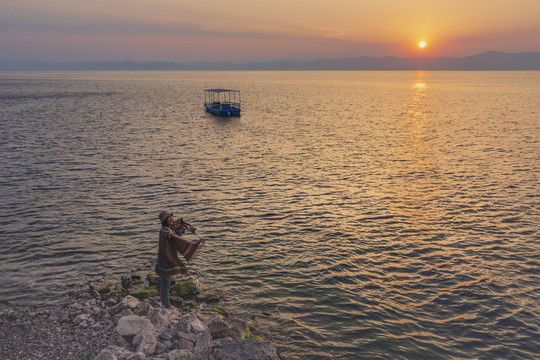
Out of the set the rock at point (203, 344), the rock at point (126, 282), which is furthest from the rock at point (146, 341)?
the rock at point (126, 282)

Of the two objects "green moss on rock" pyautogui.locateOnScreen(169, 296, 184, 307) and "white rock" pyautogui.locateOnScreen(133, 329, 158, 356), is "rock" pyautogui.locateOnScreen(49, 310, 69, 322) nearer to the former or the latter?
"white rock" pyautogui.locateOnScreen(133, 329, 158, 356)

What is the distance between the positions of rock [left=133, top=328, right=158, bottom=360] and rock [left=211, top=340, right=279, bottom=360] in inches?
66.7

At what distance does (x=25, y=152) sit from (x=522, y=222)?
45.9 meters

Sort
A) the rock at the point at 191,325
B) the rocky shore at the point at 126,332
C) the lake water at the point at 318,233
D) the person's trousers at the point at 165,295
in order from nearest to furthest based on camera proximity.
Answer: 1. the rocky shore at the point at 126,332
2. the rock at the point at 191,325
3. the person's trousers at the point at 165,295
4. the lake water at the point at 318,233

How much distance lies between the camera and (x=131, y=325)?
11195 mm

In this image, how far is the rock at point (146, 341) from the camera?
401 inches

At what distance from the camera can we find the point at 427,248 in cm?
1911

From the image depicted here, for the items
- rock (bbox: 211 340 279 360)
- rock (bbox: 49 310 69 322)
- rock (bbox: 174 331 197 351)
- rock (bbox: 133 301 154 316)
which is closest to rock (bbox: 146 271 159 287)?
rock (bbox: 133 301 154 316)

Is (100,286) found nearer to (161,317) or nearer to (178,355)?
(161,317)

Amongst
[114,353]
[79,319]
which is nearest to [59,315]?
[79,319]

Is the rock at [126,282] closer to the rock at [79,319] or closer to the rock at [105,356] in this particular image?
the rock at [79,319]

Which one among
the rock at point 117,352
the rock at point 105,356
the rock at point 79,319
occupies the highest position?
the rock at point 105,356

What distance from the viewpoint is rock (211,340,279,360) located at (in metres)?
9.96

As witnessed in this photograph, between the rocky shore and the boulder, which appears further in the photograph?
the rocky shore
